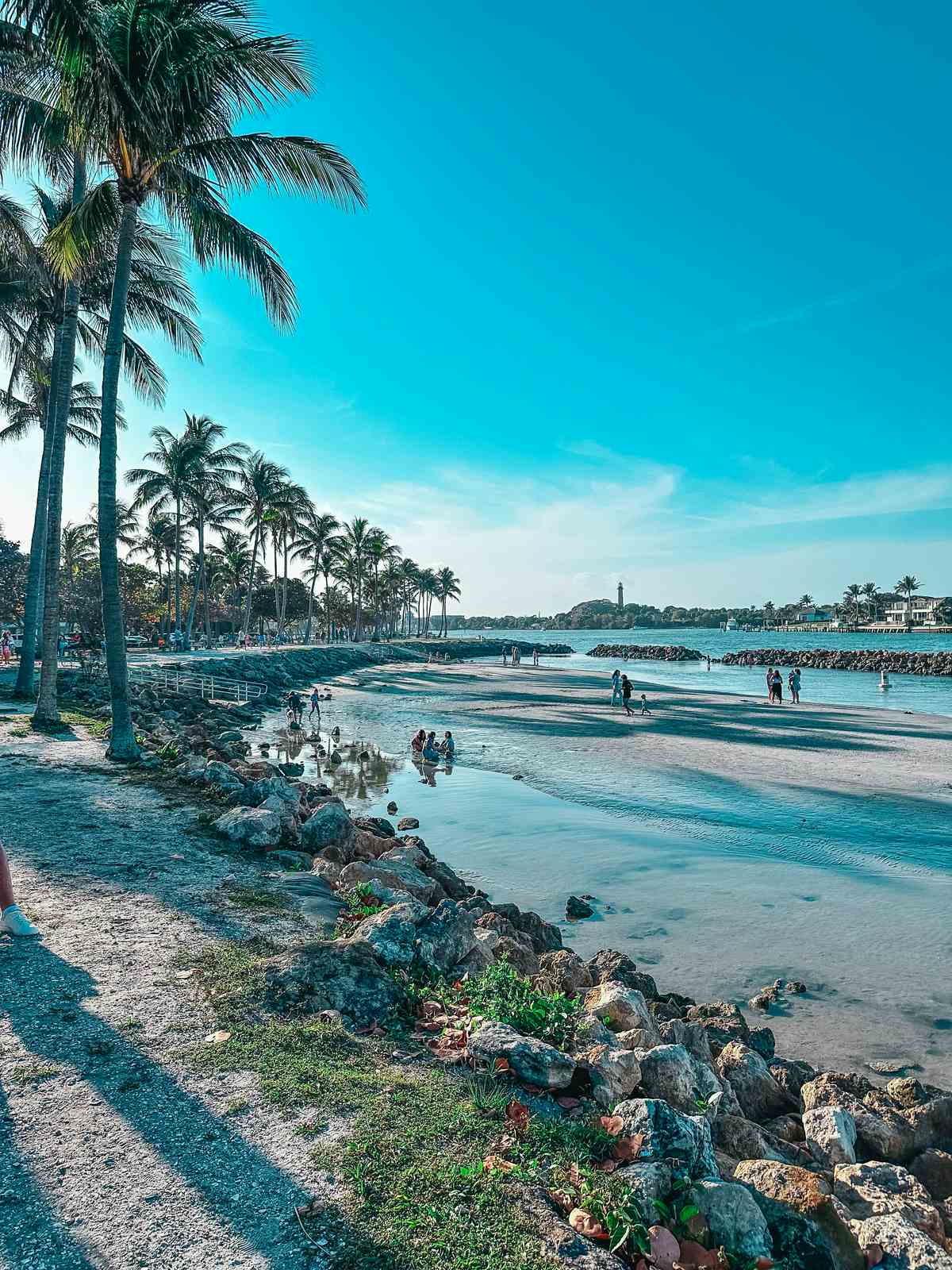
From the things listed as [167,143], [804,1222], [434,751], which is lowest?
[434,751]

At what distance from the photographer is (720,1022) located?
528 cm

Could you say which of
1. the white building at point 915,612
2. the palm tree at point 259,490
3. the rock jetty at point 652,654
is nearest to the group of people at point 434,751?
the palm tree at point 259,490

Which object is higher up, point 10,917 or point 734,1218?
point 10,917

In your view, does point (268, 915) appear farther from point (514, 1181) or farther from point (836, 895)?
point (836, 895)

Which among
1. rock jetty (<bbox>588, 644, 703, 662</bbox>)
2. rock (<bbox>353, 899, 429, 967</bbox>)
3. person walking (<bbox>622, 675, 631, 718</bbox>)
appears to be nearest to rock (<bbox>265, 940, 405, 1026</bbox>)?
rock (<bbox>353, 899, 429, 967</bbox>)

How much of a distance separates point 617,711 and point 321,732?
535 inches

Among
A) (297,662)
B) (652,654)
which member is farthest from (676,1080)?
(652,654)

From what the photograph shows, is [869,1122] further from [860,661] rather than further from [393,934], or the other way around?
[860,661]

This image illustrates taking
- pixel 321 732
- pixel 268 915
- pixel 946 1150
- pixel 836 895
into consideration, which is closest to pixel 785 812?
pixel 836 895

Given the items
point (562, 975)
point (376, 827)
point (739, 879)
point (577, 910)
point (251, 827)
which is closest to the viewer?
point (562, 975)

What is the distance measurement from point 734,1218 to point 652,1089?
0.99 metres

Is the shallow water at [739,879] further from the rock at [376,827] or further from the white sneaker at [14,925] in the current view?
the white sneaker at [14,925]

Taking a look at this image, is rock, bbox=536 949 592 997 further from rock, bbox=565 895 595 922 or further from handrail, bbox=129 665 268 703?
handrail, bbox=129 665 268 703

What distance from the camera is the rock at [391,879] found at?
22.3ft
